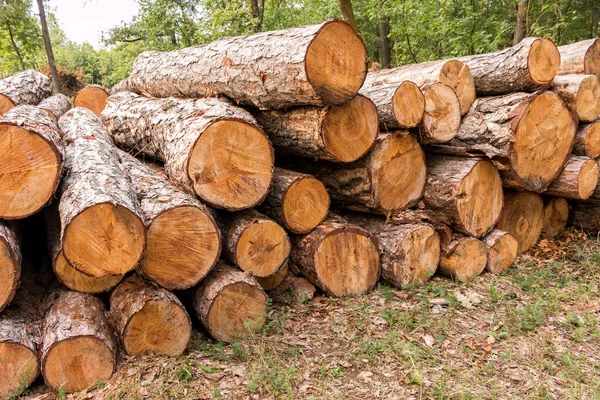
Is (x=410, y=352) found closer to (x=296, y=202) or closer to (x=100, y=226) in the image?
(x=296, y=202)

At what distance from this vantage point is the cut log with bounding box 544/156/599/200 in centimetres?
430

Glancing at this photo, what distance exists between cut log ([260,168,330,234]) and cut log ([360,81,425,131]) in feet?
2.61

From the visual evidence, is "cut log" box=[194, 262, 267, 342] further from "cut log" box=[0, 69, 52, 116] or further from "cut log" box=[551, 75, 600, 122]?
"cut log" box=[0, 69, 52, 116]

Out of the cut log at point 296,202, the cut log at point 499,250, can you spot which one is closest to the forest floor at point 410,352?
the cut log at point 499,250

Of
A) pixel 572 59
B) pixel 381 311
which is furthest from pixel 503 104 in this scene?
pixel 381 311

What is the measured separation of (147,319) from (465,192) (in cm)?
280

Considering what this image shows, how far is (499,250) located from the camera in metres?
4.20

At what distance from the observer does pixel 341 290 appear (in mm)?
3795

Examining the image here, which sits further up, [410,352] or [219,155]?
[219,155]

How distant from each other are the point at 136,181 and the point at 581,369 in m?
3.33

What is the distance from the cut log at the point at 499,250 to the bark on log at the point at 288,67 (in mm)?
2031

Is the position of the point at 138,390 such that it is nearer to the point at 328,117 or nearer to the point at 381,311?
the point at 381,311

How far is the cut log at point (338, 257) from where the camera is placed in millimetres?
3670

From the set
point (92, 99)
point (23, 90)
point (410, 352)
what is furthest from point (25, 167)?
point (92, 99)
